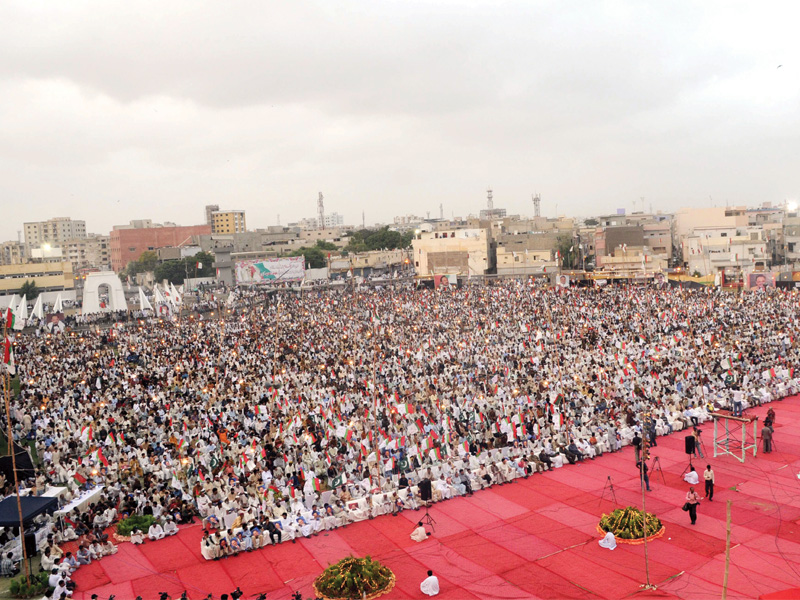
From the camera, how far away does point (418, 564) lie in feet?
41.0

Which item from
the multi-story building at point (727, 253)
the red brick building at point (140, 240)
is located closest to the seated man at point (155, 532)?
the multi-story building at point (727, 253)

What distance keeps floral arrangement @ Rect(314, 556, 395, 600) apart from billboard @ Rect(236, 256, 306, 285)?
2280 inches

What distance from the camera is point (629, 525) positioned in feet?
42.2

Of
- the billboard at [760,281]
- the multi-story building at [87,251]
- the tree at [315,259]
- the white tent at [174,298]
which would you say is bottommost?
the billboard at [760,281]

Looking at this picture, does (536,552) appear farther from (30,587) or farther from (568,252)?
(568,252)

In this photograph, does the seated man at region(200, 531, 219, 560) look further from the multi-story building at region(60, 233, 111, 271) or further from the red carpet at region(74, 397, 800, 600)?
the multi-story building at region(60, 233, 111, 271)

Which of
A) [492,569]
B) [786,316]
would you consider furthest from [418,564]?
[786,316]

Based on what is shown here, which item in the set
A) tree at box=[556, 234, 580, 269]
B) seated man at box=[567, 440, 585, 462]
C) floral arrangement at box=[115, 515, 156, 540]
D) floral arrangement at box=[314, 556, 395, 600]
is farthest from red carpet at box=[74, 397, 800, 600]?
tree at box=[556, 234, 580, 269]

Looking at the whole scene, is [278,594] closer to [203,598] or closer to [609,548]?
[203,598]

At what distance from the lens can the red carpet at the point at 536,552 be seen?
37.3 ft

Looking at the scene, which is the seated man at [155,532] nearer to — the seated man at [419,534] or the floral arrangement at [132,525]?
the floral arrangement at [132,525]

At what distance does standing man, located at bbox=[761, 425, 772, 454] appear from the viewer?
56.5 ft

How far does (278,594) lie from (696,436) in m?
11.6

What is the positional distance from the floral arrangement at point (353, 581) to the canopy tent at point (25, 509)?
20.2 ft
